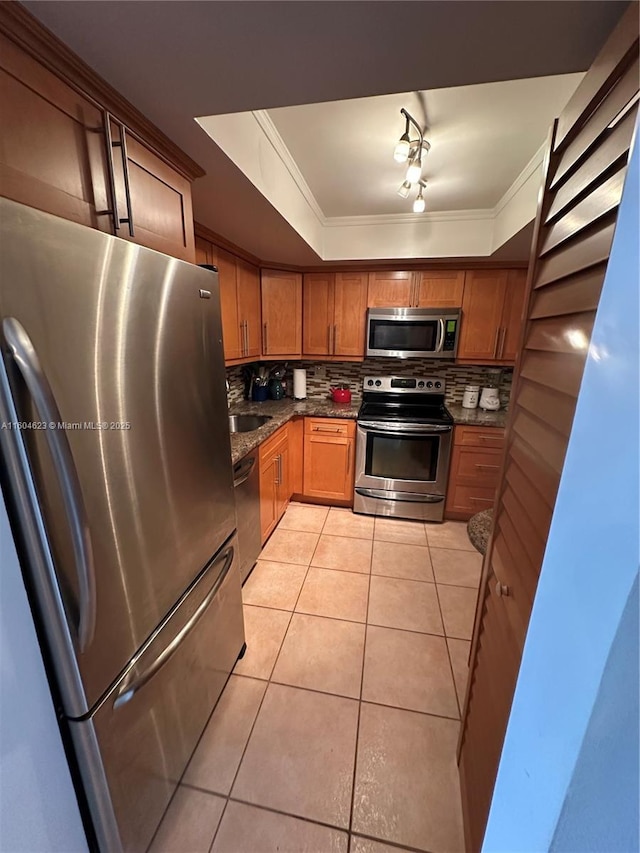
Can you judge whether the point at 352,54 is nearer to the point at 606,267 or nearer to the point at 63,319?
the point at 606,267

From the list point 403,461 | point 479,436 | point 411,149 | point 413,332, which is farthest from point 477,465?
point 411,149

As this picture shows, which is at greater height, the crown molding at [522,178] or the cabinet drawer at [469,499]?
the crown molding at [522,178]

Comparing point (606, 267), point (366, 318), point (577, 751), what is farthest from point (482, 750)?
point (366, 318)

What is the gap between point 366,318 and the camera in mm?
2986

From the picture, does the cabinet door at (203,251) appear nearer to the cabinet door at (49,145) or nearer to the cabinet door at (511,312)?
the cabinet door at (49,145)

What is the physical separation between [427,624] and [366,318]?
7.69 ft

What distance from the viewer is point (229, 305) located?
2.37 meters

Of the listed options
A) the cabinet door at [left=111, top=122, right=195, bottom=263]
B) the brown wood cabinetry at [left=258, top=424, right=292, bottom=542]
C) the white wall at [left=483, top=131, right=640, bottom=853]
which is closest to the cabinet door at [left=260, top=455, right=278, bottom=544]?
the brown wood cabinetry at [left=258, top=424, right=292, bottom=542]

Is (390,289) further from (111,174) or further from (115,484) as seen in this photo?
(115,484)

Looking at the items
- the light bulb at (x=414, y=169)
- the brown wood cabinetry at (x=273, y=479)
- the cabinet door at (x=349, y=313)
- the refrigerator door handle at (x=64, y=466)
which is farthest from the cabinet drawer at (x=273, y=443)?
the light bulb at (x=414, y=169)

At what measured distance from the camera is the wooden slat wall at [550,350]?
54cm

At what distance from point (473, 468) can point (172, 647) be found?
2493 mm

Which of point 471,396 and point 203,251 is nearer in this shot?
point 203,251

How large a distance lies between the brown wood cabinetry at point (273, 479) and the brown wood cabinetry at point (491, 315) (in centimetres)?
173
